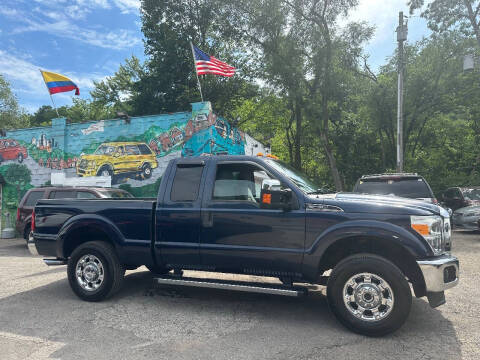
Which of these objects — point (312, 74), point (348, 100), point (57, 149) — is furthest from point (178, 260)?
point (348, 100)

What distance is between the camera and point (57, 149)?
15.5 metres

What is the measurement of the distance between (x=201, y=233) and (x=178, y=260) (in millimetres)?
516

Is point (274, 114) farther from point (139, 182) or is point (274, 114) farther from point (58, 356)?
point (58, 356)

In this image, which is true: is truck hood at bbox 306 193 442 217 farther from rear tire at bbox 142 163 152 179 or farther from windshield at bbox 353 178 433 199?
rear tire at bbox 142 163 152 179

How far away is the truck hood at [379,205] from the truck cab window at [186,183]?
1.50 meters

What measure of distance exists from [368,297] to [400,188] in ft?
15.6

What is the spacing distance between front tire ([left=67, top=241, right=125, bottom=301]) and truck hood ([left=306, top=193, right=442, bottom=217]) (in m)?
2.91

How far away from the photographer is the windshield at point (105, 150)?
14570 millimetres

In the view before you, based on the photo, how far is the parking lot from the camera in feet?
10.8

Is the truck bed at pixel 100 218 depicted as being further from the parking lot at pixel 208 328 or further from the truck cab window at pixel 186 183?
the parking lot at pixel 208 328

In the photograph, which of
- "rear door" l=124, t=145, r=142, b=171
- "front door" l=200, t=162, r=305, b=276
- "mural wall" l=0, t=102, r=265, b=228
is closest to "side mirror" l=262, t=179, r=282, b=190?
"front door" l=200, t=162, r=305, b=276

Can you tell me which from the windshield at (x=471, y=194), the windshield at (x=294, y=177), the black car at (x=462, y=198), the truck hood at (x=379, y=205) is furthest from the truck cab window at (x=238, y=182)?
the windshield at (x=471, y=194)

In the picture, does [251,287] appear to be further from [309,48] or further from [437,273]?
[309,48]

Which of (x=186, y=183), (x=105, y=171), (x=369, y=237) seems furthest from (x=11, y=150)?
(x=369, y=237)
